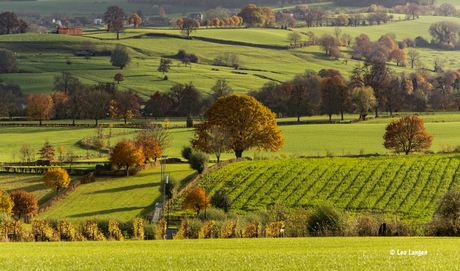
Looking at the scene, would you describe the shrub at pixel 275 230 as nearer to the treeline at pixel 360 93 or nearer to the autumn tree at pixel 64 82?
the treeline at pixel 360 93

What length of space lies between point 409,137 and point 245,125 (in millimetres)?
26054

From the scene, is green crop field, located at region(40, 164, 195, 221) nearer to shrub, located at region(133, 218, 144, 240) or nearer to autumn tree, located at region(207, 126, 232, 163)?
autumn tree, located at region(207, 126, 232, 163)

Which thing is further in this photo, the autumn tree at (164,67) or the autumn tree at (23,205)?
the autumn tree at (164,67)

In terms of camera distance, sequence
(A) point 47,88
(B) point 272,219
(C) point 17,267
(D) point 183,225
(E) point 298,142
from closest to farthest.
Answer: (C) point 17,267
(D) point 183,225
(B) point 272,219
(E) point 298,142
(A) point 47,88

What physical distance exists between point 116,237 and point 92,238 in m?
1.74

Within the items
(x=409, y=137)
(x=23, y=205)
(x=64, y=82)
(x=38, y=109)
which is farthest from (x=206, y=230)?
(x=64, y=82)

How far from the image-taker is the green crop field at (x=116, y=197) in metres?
48.3

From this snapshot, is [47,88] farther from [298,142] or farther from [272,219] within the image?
[272,219]

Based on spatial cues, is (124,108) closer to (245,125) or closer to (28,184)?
(245,125)

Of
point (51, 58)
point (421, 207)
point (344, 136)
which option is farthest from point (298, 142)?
point (51, 58)

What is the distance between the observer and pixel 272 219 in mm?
32688

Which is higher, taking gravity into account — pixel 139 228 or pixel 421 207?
pixel 139 228

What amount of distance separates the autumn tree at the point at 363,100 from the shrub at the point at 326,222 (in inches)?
3403
